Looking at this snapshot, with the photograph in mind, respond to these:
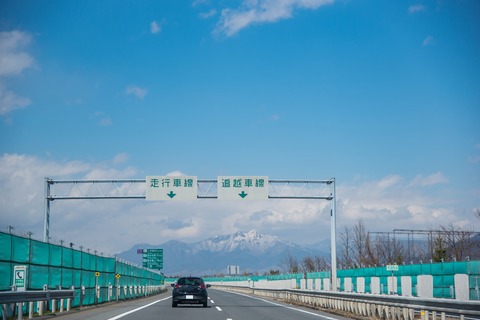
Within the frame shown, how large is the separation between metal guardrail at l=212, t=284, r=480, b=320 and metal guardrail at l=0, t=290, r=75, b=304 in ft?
36.5

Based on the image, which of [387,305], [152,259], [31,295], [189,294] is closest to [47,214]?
[189,294]

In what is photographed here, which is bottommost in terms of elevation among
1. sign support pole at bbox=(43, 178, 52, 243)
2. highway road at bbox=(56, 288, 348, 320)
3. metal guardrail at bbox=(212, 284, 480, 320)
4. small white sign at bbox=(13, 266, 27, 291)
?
highway road at bbox=(56, 288, 348, 320)

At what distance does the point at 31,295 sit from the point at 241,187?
78.0 feet

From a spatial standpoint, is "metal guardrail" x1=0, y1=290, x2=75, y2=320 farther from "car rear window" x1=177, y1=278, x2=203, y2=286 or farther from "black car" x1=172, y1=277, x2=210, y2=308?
"car rear window" x1=177, y1=278, x2=203, y2=286

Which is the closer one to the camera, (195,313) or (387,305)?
(387,305)

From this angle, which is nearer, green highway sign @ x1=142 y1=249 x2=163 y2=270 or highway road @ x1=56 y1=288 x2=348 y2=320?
highway road @ x1=56 y1=288 x2=348 y2=320

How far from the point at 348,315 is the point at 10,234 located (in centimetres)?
1296

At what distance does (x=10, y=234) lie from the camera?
2095 centimetres

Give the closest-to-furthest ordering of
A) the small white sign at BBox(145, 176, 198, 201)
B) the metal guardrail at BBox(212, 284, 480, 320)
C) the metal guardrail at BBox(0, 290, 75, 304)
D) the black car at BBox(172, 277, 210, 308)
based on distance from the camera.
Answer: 1. the metal guardrail at BBox(212, 284, 480, 320)
2. the metal guardrail at BBox(0, 290, 75, 304)
3. the black car at BBox(172, 277, 210, 308)
4. the small white sign at BBox(145, 176, 198, 201)

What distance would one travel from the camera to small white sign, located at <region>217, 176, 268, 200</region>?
142 feet

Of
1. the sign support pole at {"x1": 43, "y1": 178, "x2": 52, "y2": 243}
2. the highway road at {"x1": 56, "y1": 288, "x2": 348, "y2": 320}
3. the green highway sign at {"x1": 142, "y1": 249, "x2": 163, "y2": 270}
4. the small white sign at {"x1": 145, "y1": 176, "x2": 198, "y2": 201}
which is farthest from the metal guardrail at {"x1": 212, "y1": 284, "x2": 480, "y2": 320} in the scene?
the green highway sign at {"x1": 142, "y1": 249, "x2": 163, "y2": 270}

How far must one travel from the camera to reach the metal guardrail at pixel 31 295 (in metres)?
18.0

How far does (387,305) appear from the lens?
21.6 meters

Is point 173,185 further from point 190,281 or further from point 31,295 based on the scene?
point 31,295
